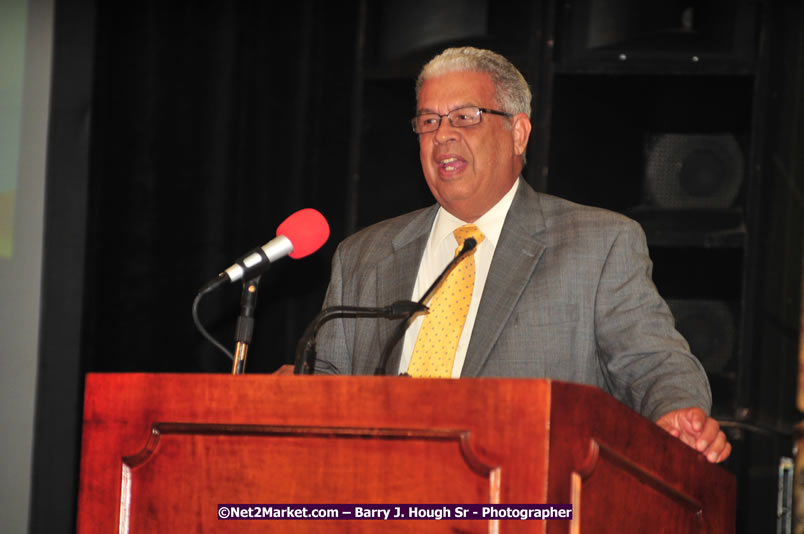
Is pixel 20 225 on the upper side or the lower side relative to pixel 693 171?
lower

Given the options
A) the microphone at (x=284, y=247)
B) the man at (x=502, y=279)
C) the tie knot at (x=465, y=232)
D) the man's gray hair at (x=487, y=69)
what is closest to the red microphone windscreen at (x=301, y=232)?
the microphone at (x=284, y=247)

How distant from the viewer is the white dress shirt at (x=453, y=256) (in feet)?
7.73

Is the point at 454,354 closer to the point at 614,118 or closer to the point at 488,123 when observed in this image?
the point at 488,123

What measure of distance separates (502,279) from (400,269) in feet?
1.12

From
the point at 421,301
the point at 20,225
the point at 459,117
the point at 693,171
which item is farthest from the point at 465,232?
the point at 20,225

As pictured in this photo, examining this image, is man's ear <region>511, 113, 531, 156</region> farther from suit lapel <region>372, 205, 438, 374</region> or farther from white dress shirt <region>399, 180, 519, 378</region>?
suit lapel <region>372, 205, 438, 374</region>

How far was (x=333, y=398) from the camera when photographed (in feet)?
4.66

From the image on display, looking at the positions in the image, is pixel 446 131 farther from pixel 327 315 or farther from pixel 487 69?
pixel 327 315

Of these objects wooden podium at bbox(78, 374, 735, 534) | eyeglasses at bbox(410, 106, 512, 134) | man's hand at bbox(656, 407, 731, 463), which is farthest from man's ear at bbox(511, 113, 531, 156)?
wooden podium at bbox(78, 374, 735, 534)

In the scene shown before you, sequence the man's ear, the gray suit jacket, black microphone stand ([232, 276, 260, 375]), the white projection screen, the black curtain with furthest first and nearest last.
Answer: the black curtain → the white projection screen → the man's ear → the gray suit jacket → black microphone stand ([232, 276, 260, 375])

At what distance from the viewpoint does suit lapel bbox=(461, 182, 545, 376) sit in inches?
87.0

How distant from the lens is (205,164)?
3717mm

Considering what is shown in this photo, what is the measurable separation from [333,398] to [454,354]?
89 centimetres

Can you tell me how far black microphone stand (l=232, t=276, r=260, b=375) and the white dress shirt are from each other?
677 millimetres
